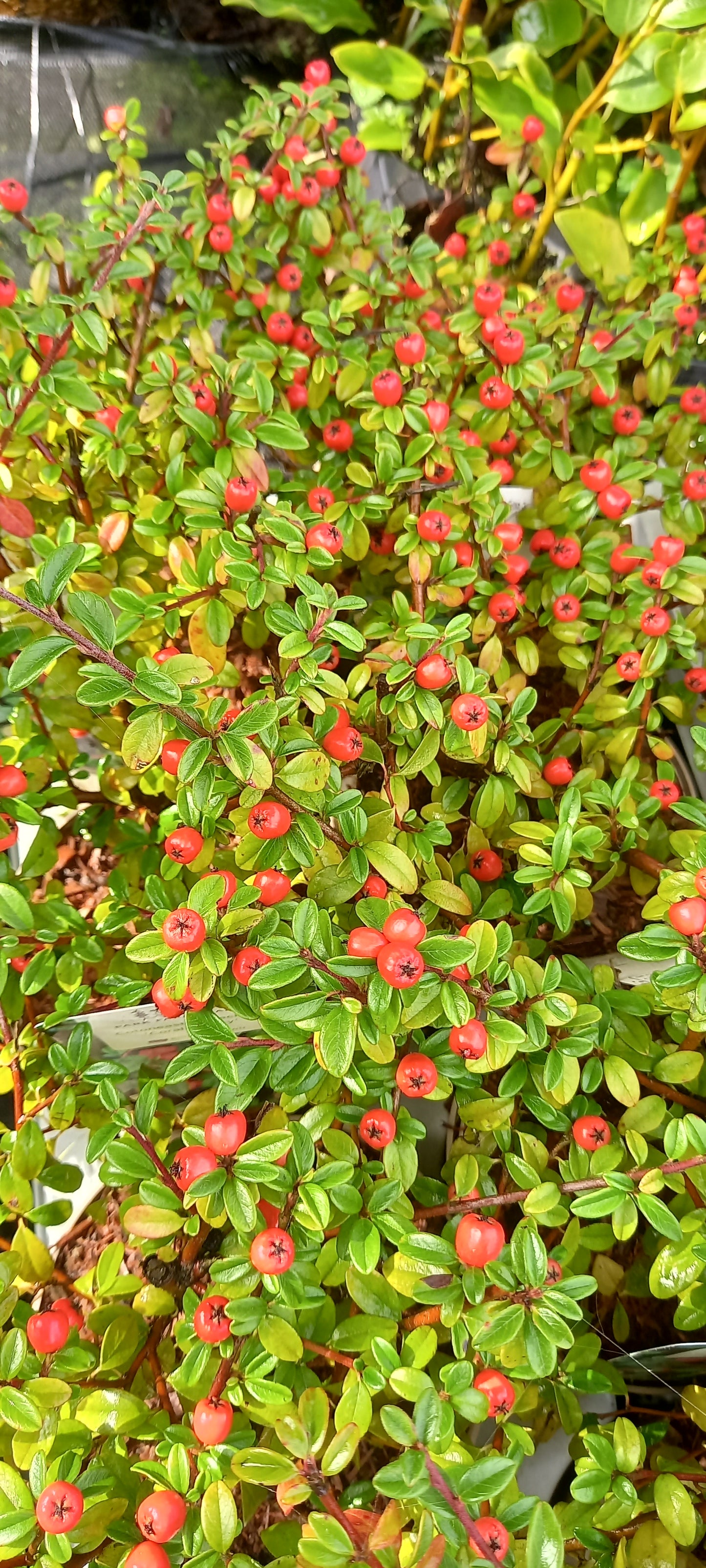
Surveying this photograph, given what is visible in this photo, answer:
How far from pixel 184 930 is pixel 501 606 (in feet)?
2.16

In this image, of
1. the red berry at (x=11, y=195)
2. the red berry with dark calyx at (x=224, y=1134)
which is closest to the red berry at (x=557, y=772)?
the red berry with dark calyx at (x=224, y=1134)

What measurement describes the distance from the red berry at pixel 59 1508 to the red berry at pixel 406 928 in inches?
19.9

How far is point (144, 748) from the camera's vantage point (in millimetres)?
744

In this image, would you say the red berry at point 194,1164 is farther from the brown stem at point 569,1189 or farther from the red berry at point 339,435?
the red berry at point 339,435

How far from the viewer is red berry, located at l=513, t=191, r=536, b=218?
187 centimetres

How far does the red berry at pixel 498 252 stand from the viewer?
172cm

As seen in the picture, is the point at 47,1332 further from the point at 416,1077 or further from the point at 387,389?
the point at 387,389

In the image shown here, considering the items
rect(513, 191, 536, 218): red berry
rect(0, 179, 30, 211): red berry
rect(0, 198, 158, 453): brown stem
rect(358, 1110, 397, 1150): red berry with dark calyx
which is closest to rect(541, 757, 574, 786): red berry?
rect(358, 1110, 397, 1150): red berry with dark calyx

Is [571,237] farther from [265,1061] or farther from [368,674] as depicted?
[265,1061]

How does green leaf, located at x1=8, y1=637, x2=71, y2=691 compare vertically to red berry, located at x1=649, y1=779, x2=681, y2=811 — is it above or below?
above

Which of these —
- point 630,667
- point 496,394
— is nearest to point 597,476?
point 496,394

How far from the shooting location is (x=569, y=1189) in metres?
0.83

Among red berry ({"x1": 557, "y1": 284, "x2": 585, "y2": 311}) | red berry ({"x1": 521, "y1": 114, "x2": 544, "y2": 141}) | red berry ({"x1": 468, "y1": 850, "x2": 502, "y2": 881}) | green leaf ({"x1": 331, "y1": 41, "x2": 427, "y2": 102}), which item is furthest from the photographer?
green leaf ({"x1": 331, "y1": 41, "x2": 427, "y2": 102})

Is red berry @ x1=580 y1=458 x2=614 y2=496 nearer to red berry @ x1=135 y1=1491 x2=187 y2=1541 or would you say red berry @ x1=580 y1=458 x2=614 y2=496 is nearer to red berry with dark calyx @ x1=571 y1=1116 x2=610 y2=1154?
red berry with dark calyx @ x1=571 y1=1116 x2=610 y2=1154
